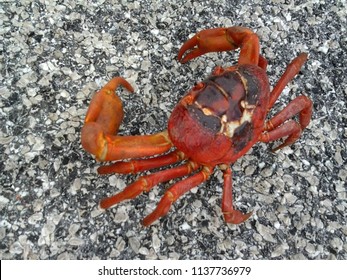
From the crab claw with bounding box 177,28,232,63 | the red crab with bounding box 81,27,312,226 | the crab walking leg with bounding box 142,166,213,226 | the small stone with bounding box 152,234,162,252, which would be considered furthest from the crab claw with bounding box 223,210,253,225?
the crab claw with bounding box 177,28,232,63

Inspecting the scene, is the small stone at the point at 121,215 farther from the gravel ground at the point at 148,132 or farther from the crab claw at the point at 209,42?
the crab claw at the point at 209,42

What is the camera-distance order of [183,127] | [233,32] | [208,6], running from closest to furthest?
[183,127]
[233,32]
[208,6]

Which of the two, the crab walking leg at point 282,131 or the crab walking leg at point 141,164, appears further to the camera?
the crab walking leg at point 282,131

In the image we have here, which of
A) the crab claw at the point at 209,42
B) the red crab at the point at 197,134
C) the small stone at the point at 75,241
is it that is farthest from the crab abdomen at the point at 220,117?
the small stone at the point at 75,241

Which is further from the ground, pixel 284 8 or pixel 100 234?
pixel 284 8

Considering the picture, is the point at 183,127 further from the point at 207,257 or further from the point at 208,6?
the point at 208,6

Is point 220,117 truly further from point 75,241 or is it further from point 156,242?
point 75,241
